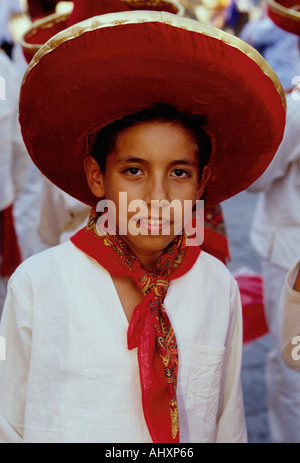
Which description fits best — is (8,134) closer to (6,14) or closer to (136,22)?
(136,22)

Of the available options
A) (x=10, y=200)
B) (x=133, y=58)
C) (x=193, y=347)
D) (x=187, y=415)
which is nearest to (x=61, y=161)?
(x=133, y=58)

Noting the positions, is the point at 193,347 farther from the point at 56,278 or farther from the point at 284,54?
the point at 284,54

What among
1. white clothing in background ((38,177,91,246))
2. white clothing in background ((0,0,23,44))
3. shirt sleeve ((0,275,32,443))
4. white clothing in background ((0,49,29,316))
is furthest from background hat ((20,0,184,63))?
white clothing in background ((0,0,23,44))

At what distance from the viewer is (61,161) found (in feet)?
4.83

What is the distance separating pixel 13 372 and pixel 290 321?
2.47 ft

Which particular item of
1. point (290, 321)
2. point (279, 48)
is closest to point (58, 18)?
point (290, 321)

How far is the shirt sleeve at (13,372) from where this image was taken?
4.49ft

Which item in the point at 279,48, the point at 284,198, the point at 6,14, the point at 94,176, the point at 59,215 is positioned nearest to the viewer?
the point at 94,176

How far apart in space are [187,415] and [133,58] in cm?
82

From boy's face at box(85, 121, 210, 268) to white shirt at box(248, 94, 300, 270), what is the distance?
1.26 m

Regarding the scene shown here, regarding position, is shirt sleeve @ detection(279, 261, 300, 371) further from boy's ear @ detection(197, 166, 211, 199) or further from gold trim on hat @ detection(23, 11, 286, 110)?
gold trim on hat @ detection(23, 11, 286, 110)

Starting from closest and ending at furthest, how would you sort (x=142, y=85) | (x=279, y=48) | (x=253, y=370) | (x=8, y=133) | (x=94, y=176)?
(x=142, y=85) → (x=94, y=176) → (x=8, y=133) → (x=253, y=370) → (x=279, y=48)

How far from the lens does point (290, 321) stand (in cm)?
164

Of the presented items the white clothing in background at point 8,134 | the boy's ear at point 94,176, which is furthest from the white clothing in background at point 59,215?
the boy's ear at point 94,176
